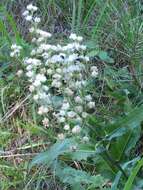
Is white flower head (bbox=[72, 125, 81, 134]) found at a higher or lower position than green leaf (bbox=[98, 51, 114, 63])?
lower

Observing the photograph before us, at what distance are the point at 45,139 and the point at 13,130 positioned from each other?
18 centimetres

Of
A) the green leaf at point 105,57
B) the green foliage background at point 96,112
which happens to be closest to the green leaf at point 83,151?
the green foliage background at point 96,112

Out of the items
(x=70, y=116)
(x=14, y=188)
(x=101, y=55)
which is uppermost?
(x=101, y=55)

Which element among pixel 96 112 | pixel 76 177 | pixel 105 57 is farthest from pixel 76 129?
pixel 105 57

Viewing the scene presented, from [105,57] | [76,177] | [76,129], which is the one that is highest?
[105,57]

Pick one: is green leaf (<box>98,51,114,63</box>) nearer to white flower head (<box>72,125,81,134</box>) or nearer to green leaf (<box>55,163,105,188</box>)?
green leaf (<box>55,163,105,188</box>)

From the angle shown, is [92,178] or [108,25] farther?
[108,25]

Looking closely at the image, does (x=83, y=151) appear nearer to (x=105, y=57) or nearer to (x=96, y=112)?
(x=96, y=112)

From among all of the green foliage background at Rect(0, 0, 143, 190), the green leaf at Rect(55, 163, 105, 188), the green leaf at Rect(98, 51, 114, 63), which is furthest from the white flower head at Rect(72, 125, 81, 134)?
the green leaf at Rect(98, 51, 114, 63)

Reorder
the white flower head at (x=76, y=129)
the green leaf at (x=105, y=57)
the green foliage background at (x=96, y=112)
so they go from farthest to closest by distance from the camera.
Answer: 1. the green leaf at (x=105, y=57)
2. the green foliage background at (x=96, y=112)
3. the white flower head at (x=76, y=129)

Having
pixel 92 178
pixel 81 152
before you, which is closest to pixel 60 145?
pixel 81 152

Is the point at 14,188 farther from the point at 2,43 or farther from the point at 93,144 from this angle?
the point at 2,43

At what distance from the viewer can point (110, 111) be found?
2.03 meters

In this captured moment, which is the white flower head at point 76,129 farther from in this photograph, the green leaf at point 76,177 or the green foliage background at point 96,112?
the green leaf at point 76,177
